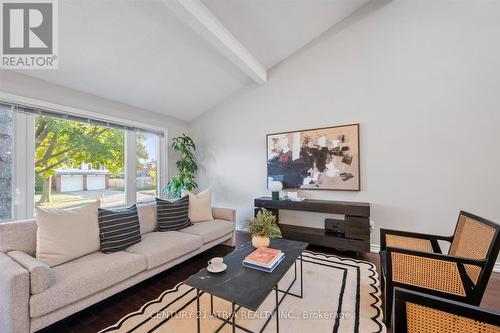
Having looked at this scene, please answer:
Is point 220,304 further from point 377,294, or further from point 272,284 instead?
point 377,294

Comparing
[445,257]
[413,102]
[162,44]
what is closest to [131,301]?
[445,257]

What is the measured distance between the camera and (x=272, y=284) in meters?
1.42

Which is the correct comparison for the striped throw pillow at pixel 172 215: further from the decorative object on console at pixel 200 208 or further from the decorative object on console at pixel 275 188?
the decorative object on console at pixel 275 188

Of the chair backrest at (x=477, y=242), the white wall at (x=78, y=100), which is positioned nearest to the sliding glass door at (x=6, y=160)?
the white wall at (x=78, y=100)

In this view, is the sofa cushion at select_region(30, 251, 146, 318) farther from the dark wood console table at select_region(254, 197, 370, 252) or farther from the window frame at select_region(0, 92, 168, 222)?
the dark wood console table at select_region(254, 197, 370, 252)

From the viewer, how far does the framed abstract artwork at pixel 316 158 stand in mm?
3131

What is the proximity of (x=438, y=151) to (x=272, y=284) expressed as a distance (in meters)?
2.74

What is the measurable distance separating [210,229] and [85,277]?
1419 mm

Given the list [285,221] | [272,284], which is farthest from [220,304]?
[285,221]

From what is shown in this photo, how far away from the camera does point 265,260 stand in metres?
1.67

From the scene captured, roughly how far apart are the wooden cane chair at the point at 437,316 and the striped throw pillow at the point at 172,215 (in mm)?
2468

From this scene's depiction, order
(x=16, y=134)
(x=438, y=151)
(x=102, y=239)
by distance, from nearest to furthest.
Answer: (x=102, y=239)
(x=16, y=134)
(x=438, y=151)

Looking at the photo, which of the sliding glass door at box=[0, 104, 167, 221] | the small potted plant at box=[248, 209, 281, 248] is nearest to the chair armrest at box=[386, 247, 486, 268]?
the small potted plant at box=[248, 209, 281, 248]

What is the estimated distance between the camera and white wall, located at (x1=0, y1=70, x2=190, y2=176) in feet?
7.67
